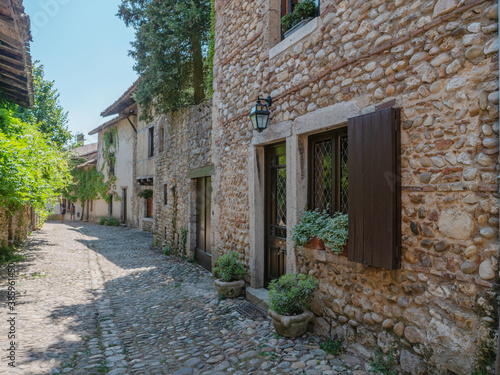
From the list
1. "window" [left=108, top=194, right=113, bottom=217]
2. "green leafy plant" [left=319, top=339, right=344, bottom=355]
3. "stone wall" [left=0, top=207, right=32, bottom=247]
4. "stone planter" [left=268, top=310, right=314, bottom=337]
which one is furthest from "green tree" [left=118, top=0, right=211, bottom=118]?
"window" [left=108, top=194, right=113, bottom=217]

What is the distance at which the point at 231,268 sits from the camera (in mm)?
5305

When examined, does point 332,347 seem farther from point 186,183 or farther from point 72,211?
point 72,211

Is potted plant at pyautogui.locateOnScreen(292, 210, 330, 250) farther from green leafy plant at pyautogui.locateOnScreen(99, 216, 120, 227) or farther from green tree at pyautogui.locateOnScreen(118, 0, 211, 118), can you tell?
green leafy plant at pyautogui.locateOnScreen(99, 216, 120, 227)

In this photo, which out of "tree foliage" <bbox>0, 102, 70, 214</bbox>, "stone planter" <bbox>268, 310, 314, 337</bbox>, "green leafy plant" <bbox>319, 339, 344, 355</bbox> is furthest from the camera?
"tree foliage" <bbox>0, 102, 70, 214</bbox>

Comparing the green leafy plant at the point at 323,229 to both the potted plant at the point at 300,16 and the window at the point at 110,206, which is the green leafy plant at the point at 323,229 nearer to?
the potted plant at the point at 300,16

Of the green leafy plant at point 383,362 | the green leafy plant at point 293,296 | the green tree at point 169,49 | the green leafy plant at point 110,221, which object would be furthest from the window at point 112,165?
the green leafy plant at point 383,362

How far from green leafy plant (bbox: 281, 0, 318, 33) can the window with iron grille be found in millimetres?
1471

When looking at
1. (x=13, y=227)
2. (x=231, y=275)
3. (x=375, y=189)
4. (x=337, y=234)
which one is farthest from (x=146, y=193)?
(x=375, y=189)

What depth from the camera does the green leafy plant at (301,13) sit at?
4062 mm

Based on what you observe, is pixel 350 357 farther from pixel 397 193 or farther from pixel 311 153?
pixel 311 153

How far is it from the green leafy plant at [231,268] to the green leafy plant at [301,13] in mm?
3423

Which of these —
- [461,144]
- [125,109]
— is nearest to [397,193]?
[461,144]

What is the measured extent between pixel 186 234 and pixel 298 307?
5214 millimetres

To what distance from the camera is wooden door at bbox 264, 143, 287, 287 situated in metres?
4.70
